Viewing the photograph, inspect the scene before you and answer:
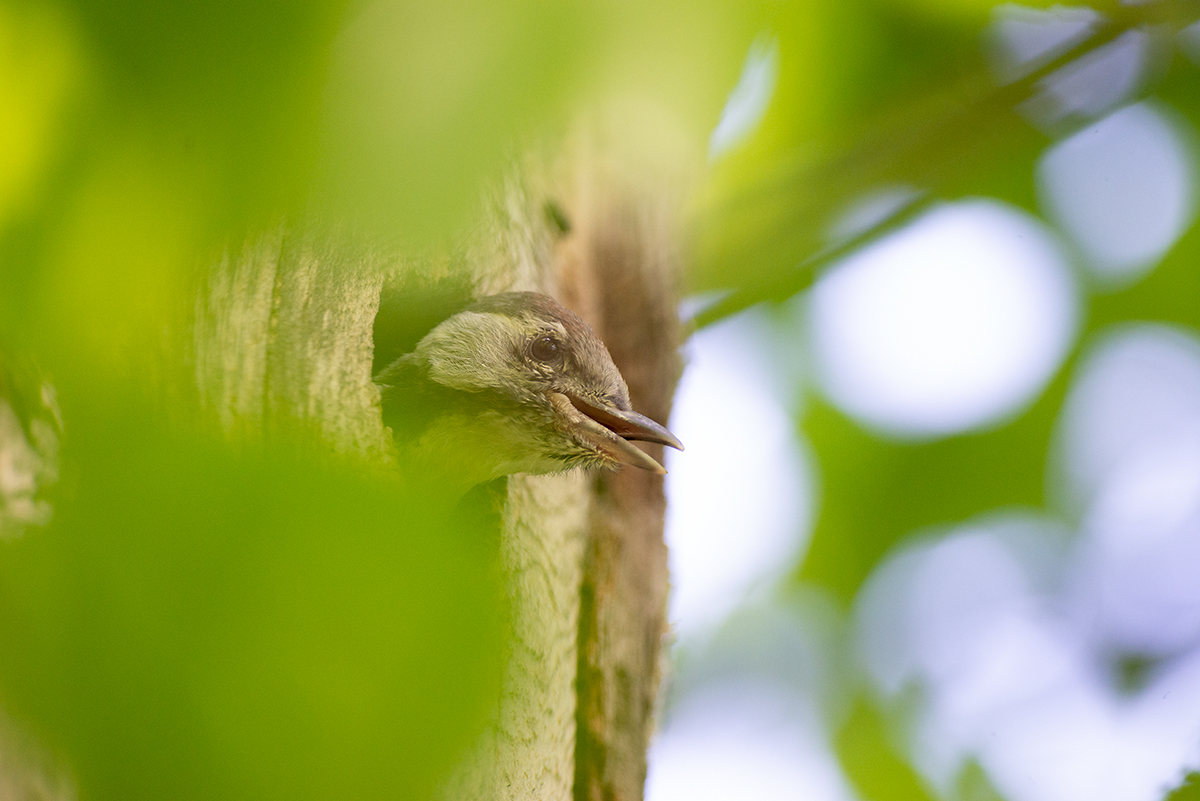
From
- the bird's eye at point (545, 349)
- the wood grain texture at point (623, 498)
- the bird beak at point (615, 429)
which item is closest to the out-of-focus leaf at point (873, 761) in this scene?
the wood grain texture at point (623, 498)

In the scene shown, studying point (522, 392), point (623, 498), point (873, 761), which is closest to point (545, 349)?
point (522, 392)

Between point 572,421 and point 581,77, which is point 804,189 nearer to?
point 572,421

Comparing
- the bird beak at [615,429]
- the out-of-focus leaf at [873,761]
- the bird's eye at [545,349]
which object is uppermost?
the bird's eye at [545,349]

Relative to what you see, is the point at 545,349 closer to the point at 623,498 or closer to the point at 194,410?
the point at 623,498

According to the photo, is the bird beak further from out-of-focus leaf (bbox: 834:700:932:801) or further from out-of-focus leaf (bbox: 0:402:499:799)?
out-of-focus leaf (bbox: 0:402:499:799)

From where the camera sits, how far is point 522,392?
3.75 ft

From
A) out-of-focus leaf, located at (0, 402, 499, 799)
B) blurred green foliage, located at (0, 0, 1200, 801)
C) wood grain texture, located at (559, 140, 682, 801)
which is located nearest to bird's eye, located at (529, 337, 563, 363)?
wood grain texture, located at (559, 140, 682, 801)

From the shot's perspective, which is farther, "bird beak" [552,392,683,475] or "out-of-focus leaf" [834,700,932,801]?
"out-of-focus leaf" [834,700,932,801]

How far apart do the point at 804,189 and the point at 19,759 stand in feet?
5.11

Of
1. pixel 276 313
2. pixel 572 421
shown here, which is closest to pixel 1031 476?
pixel 572 421

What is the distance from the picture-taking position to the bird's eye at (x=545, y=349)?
1117mm

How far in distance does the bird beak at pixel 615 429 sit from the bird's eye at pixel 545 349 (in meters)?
0.04

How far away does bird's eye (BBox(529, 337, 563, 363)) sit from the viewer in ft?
3.67

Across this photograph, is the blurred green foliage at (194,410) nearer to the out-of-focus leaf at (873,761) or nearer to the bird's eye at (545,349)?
the bird's eye at (545,349)
